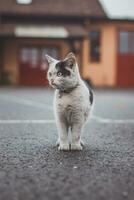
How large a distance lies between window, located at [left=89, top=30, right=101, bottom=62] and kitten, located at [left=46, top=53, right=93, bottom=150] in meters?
28.1

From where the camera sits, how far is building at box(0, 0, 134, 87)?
32594 mm

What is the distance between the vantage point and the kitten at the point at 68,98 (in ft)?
19.4

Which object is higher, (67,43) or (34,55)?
(67,43)

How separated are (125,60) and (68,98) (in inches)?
1132

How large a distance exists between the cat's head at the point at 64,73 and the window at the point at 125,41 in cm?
2882

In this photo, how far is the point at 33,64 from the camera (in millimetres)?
33406

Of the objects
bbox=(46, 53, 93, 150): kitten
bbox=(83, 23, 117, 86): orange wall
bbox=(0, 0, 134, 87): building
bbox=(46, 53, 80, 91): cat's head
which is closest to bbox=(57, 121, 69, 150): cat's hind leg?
bbox=(46, 53, 93, 150): kitten

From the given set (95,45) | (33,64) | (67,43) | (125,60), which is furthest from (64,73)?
(125,60)

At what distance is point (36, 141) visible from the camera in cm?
709

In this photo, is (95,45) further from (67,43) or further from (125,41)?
(67,43)

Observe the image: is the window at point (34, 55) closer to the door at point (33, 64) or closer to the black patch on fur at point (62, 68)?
the door at point (33, 64)

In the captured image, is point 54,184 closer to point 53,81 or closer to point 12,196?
point 12,196

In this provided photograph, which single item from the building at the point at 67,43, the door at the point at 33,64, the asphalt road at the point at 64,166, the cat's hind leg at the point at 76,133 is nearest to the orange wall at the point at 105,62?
the building at the point at 67,43

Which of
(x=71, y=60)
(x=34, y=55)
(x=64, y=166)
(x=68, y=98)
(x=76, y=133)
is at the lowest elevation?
(x=34, y=55)
